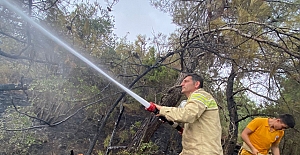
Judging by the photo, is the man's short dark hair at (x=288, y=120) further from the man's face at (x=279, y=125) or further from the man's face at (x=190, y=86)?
the man's face at (x=190, y=86)

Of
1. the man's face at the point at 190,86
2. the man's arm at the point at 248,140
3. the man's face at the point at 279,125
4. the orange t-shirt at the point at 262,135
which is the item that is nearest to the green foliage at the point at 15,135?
the man's face at the point at 190,86

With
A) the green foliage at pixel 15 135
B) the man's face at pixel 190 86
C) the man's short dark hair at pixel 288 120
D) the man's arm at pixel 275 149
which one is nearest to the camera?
the man's face at pixel 190 86

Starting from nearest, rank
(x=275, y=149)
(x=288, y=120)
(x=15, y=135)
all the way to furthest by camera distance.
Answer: (x=288, y=120)
(x=275, y=149)
(x=15, y=135)

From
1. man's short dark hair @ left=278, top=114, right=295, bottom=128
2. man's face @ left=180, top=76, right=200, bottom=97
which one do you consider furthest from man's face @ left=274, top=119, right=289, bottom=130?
man's face @ left=180, top=76, right=200, bottom=97

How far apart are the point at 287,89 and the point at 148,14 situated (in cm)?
339

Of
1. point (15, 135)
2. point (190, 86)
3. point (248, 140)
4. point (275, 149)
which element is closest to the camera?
point (190, 86)

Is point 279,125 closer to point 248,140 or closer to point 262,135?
point 262,135

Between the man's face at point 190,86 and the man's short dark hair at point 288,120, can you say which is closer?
the man's face at point 190,86

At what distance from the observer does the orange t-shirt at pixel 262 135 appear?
11.0 feet

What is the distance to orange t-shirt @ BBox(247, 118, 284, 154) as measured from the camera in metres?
3.34

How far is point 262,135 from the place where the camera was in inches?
132

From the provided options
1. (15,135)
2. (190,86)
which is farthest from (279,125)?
(15,135)

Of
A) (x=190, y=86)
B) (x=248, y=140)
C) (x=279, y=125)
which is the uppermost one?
(x=190, y=86)

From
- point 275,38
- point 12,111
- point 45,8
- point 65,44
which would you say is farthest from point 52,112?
point 275,38
